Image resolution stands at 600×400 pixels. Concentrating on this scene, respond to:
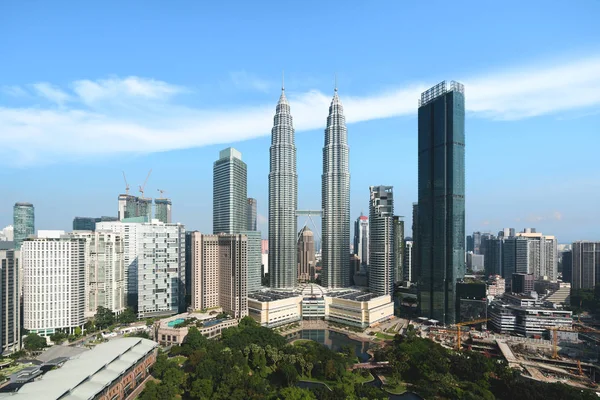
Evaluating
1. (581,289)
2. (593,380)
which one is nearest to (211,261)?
(593,380)

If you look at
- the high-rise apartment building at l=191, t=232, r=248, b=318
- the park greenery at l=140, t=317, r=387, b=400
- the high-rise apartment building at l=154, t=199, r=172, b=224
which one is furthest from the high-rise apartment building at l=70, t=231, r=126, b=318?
the high-rise apartment building at l=154, t=199, r=172, b=224

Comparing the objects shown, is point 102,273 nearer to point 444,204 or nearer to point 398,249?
point 444,204

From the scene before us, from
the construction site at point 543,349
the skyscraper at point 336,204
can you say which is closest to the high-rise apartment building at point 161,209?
the skyscraper at point 336,204

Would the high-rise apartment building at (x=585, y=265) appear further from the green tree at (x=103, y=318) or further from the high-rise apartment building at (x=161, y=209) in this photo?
the high-rise apartment building at (x=161, y=209)

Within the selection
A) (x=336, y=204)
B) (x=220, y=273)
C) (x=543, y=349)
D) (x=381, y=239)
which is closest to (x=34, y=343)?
(x=220, y=273)

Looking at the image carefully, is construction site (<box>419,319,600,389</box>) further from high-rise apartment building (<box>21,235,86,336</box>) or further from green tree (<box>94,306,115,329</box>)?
high-rise apartment building (<box>21,235,86,336</box>)

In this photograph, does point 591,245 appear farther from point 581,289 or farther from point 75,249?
point 75,249
